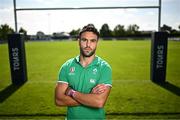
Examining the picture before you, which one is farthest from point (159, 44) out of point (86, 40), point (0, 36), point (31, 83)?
point (0, 36)

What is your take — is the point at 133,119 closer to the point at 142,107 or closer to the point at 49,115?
the point at 142,107

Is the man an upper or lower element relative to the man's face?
lower

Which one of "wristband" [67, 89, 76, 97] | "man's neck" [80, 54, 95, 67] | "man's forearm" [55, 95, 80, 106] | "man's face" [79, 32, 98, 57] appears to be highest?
"man's face" [79, 32, 98, 57]

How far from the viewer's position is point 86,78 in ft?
8.77

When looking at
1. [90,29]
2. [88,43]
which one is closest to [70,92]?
[88,43]

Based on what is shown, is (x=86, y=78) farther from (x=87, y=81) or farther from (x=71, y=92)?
(x=71, y=92)

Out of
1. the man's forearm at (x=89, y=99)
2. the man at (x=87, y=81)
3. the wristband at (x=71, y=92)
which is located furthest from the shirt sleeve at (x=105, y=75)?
the wristband at (x=71, y=92)

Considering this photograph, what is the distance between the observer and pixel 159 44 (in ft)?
26.6

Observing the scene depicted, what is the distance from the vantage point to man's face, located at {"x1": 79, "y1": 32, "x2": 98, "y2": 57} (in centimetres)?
270

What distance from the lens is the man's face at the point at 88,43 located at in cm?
270

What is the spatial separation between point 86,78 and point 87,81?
3 centimetres

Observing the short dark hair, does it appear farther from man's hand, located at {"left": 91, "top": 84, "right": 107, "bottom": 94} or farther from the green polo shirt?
man's hand, located at {"left": 91, "top": 84, "right": 107, "bottom": 94}

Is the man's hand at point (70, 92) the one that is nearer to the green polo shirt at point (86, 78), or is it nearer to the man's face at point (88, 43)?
the green polo shirt at point (86, 78)

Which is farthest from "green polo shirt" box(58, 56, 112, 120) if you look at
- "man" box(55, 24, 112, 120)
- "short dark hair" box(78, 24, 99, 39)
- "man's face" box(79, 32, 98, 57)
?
"short dark hair" box(78, 24, 99, 39)
